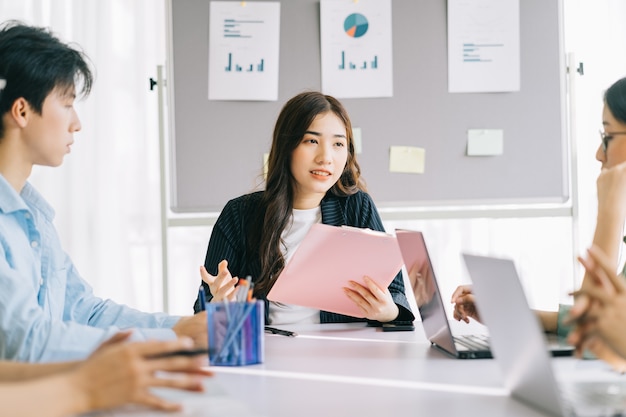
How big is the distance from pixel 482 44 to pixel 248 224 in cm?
141

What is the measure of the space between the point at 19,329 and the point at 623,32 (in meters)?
2.85

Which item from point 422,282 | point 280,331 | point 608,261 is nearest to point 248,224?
point 280,331

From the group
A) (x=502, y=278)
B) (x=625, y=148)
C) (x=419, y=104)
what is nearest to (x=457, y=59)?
(x=419, y=104)

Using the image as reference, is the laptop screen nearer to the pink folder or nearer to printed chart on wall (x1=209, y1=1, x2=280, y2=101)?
the pink folder

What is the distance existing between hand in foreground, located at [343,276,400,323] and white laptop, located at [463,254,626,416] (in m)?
0.64

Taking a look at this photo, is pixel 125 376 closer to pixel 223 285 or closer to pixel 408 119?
pixel 223 285

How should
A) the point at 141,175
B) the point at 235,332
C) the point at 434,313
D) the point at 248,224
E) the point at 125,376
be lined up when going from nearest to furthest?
1. the point at 125,376
2. the point at 235,332
3. the point at 434,313
4. the point at 248,224
5. the point at 141,175

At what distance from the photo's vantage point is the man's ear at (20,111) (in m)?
1.46

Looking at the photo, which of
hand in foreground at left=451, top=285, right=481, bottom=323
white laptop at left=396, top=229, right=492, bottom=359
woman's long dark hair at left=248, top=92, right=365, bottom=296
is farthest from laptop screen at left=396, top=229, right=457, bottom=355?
woman's long dark hair at left=248, top=92, right=365, bottom=296

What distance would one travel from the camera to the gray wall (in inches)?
115

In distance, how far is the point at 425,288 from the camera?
4.63 ft

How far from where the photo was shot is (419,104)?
9.68ft

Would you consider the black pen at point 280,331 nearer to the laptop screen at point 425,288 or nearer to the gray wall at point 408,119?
the laptop screen at point 425,288

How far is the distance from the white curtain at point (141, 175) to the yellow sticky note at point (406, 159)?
0.28 m
